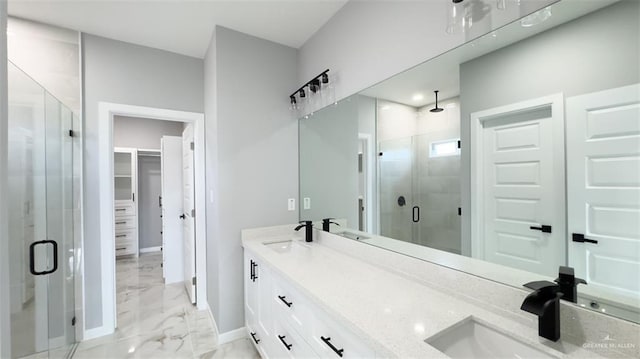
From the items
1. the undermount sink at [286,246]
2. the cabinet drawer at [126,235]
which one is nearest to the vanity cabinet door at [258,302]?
the undermount sink at [286,246]

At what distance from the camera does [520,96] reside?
1.08 meters

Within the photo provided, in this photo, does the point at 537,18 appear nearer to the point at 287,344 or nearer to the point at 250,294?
the point at 287,344

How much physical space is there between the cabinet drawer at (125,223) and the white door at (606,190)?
227 inches

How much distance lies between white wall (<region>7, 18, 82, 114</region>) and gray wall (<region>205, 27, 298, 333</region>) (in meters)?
1.07

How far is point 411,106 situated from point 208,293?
102 inches

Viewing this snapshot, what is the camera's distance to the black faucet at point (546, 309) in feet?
2.65

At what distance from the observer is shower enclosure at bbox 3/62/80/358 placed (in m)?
1.60

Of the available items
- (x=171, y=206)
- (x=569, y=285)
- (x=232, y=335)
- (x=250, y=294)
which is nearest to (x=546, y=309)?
(x=569, y=285)

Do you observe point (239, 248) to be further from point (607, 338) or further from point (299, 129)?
point (607, 338)

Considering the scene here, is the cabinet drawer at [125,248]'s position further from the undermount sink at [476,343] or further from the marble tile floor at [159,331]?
the undermount sink at [476,343]

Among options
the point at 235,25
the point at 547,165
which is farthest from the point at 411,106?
the point at 235,25

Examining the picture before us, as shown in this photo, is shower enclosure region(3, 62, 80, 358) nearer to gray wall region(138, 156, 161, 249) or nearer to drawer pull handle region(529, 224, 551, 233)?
drawer pull handle region(529, 224, 551, 233)

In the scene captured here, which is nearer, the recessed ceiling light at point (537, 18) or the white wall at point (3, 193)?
the white wall at point (3, 193)

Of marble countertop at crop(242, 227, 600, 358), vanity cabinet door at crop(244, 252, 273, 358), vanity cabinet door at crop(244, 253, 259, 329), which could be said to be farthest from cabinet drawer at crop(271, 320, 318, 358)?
vanity cabinet door at crop(244, 253, 259, 329)
